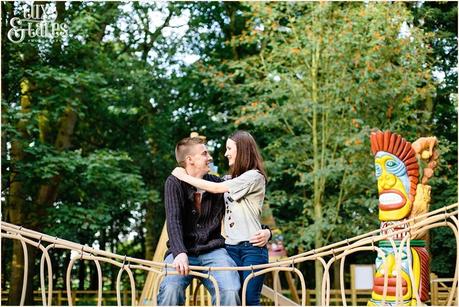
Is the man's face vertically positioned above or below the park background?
below

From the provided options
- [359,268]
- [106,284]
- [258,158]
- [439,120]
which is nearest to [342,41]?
[359,268]

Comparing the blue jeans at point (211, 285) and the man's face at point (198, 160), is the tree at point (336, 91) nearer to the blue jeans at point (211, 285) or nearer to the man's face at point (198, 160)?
the man's face at point (198, 160)

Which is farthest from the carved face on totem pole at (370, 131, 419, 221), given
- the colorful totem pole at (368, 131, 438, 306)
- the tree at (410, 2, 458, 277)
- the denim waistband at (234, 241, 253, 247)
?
the tree at (410, 2, 458, 277)

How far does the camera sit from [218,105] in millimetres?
11930

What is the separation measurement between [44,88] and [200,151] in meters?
6.96

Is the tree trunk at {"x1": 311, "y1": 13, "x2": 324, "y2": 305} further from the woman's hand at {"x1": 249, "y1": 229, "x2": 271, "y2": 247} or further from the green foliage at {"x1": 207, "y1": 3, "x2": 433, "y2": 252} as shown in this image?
the woman's hand at {"x1": 249, "y1": 229, "x2": 271, "y2": 247}

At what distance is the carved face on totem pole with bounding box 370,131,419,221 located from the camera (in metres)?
4.79

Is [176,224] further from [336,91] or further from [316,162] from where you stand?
[316,162]

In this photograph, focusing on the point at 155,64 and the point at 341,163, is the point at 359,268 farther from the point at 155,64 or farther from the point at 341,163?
→ the point at 155,64

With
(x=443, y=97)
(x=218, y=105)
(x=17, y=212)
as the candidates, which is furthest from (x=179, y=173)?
(x=443, y=97)

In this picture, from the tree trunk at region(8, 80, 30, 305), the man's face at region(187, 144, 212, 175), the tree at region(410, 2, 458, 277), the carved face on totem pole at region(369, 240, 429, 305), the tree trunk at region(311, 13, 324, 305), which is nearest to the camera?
the man's face at region(187, 144, 212, 175)

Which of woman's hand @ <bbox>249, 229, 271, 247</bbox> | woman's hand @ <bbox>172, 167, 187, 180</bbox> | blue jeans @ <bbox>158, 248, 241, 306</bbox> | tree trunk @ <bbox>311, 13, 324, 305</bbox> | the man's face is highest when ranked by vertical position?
tree trunk @ <bbox>311, 13, 324, 305</bbox>

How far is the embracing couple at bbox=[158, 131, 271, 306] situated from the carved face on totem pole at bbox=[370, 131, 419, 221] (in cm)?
181

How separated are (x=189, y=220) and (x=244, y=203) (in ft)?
0.90
